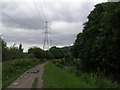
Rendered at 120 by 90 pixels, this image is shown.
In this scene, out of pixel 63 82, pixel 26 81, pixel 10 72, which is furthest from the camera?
pixel 10 72

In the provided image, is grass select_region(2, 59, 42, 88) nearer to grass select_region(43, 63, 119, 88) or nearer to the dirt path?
the dirt path

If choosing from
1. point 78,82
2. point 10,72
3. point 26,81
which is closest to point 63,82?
point 78,82

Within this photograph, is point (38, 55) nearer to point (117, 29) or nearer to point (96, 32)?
point (96, 32)

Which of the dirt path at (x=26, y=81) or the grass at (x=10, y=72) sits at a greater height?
the grass at (x=10, y=72)

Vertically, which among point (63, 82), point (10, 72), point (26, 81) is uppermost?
point (10, 72)

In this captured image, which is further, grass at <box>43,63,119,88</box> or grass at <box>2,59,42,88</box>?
grass at <box>2,59,42,88</box>

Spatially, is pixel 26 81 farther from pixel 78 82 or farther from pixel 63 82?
pixel 78 82

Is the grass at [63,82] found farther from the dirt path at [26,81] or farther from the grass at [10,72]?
the grass at [10,72]

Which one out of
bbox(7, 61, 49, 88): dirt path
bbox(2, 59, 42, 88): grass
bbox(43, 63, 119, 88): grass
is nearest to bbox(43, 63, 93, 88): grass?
bbox(43, 63, 119, 88): grass

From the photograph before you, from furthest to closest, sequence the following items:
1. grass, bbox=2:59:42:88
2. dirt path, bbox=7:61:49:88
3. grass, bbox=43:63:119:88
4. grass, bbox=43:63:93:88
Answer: grass, bbox=2:59:42:88, dirt path, bbox=7:61:49:88, grass, bbox=43:63:119:88, grass, bbox=43:63:93:88

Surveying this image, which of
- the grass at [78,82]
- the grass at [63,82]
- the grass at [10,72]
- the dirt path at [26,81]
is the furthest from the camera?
the grass at [10,72]

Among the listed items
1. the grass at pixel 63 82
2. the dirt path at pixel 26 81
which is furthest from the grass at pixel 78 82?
the dirt path at pixel 26 81

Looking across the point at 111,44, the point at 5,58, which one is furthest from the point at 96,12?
the point at 5,58

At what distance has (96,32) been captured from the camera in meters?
39.5
